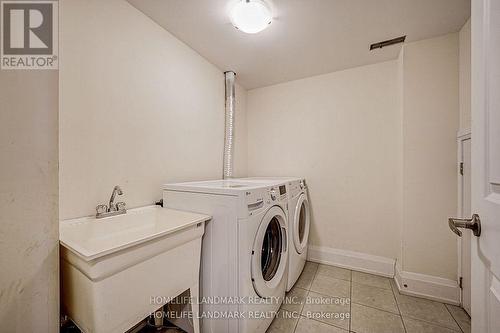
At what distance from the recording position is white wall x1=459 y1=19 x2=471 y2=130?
1.41 meters

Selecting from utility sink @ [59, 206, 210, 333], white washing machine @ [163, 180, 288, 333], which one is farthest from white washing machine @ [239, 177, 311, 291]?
utility sink @ [59, 206, 210, 333]

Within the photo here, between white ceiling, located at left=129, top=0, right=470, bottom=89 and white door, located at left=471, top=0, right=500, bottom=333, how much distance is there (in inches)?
40.6

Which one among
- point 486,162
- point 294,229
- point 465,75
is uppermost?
point 465,75

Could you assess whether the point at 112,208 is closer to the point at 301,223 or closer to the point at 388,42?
the point at 301,223

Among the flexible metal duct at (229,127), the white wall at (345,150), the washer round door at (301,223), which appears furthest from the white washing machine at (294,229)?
the flexible metal duct at (229,127)

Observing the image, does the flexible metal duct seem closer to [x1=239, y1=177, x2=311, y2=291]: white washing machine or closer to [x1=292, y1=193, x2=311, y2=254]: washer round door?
[x1=239, y1=177, x2=311, y2=291]: white washing machine

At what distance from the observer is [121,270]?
29.0 inches

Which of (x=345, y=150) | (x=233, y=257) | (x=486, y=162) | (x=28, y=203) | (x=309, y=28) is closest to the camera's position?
(x=486, y=162)

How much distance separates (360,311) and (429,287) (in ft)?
2.28

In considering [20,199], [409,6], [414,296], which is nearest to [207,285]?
[20,199]

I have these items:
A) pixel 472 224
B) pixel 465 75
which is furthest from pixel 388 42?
pixel 472 224

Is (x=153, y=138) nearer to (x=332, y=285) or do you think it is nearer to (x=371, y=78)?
(x=332, y=285)

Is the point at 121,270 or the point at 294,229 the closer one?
the point at 121,270
